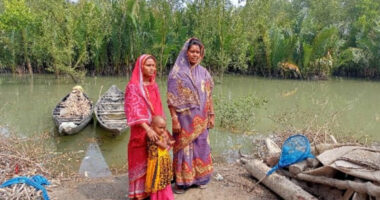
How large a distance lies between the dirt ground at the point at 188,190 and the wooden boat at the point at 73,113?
2.93m

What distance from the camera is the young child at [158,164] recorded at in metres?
3.06

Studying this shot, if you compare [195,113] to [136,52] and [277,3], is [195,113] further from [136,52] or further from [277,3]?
[277,3]

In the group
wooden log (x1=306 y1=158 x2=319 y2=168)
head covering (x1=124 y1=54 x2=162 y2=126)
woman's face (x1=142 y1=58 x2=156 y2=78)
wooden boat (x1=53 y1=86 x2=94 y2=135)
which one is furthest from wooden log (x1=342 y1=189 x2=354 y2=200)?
wooden boat (x1=53 y1=86 x2=94 y2=135)

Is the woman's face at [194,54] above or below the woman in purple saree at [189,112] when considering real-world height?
above

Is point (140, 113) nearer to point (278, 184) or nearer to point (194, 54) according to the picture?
point (194, 54)

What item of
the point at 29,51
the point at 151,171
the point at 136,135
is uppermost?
the point at 29,51

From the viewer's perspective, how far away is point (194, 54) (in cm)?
336

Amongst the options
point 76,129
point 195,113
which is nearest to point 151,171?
point 195,113

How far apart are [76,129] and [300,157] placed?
5.07m

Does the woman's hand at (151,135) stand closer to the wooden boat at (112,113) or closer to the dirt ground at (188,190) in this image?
the dirt ground at (188,190)

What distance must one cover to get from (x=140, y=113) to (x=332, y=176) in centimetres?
198

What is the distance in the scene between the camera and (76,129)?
7.14 m

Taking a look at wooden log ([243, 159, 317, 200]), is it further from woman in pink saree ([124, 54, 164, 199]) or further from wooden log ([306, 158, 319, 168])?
woman in pink saree ([124, 54, 164, 199])

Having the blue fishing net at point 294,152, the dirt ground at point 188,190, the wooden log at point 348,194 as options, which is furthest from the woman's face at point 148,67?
the wooden log at point 348,194
